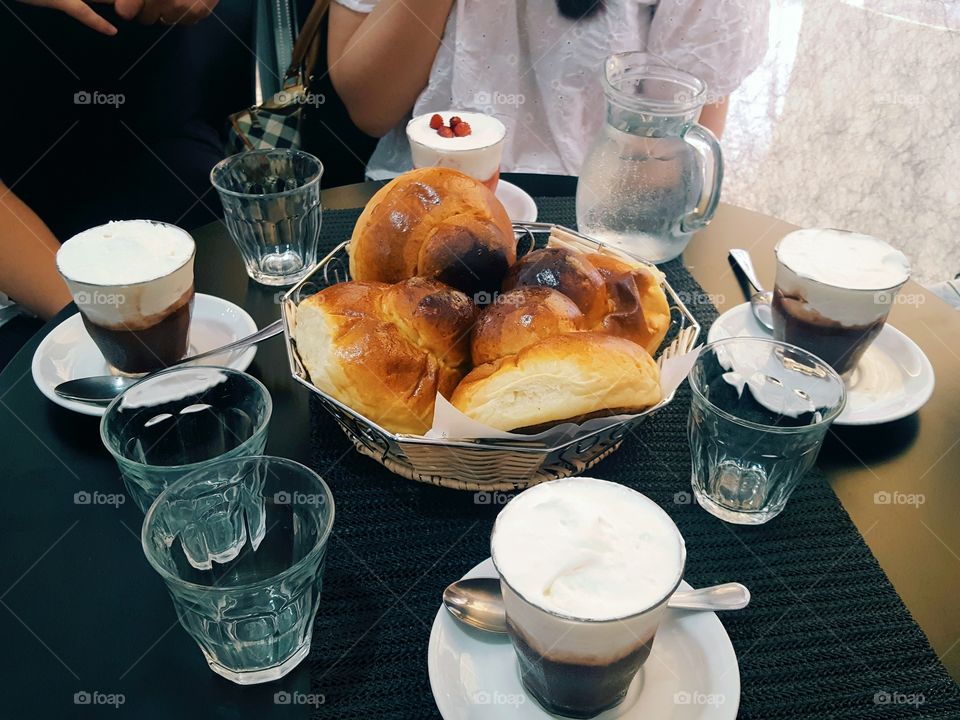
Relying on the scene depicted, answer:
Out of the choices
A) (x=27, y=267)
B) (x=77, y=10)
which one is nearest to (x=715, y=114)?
(x=77, y=10)

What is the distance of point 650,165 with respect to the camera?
1.03 meters

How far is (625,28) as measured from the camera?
1454 millimetres

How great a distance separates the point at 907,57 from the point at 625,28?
3.15 ft

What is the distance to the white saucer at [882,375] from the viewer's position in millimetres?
796

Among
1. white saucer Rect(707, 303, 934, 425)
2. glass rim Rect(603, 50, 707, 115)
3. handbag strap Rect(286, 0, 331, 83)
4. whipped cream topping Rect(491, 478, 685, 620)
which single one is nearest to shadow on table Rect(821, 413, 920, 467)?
white saucer Rect(707, 303, 934, 425)

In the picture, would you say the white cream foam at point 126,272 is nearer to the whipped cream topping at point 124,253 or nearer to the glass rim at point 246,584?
the whipped cream topping at point 124,253

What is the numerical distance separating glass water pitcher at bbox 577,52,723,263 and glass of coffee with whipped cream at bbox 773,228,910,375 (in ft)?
0.62

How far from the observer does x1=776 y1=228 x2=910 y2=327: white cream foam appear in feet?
2.59

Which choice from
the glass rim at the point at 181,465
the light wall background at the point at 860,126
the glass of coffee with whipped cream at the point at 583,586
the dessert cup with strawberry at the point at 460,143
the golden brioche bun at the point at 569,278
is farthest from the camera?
the light wall background at the point at 860,126

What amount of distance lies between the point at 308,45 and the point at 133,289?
27.1 inches

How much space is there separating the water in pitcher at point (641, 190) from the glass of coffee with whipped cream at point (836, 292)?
0.65 feet

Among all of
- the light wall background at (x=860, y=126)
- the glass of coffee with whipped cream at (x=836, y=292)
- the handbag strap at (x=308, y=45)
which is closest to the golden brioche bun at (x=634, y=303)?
the glass of coffee with whipped cream at (x=836, y=292)

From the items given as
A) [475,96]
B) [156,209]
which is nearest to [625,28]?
[475,96]

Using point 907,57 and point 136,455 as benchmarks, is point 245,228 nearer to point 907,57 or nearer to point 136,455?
point 136,455
